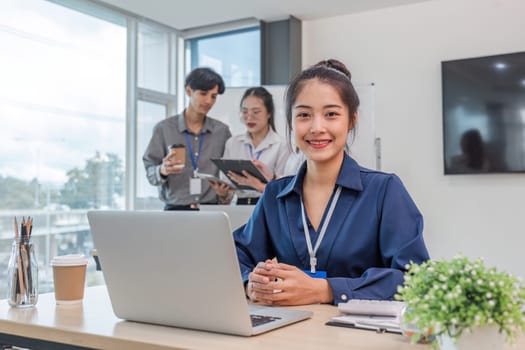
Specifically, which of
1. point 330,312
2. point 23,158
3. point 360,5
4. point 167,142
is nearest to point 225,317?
point 330,312

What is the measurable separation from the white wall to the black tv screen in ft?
0.32

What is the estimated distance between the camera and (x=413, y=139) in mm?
4500

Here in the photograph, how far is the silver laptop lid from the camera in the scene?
91cm

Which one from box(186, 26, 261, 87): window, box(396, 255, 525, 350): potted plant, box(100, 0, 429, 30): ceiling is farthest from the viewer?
box(186, 26, 261, 87): window

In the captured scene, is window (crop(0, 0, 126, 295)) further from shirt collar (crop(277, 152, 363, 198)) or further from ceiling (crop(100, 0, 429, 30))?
shirt collar (crop(277, 152, 363, 198))

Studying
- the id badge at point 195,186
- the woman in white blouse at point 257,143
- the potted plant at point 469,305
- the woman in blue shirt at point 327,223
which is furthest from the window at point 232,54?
the potted plant at point 469,305

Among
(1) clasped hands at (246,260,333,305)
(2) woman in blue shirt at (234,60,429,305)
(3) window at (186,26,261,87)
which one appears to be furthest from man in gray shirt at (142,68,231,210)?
(1) clasped hands at (246,260,333,305)

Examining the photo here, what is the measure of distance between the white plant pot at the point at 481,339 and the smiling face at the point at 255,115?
3014mm

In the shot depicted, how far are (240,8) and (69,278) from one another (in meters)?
3.76

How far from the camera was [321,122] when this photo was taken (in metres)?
1.46

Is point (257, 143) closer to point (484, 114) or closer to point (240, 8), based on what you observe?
point (240, 8)

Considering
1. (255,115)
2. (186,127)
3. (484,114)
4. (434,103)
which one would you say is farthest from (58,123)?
(484,114)

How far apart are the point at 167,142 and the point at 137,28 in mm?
1608

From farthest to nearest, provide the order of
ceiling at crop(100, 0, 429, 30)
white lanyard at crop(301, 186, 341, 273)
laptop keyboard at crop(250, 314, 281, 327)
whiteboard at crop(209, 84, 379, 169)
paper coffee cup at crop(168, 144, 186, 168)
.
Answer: ceiling at crop(100, 0, 429, 30)
whiteboard at crop(209, 84, 379, 169)
paper coffee cup at crop(168, 144, 186, 168)
white lanyard at crop(301, 186, 341, 273)
laptop keyboard at crop(250, 314, 281, 327)
